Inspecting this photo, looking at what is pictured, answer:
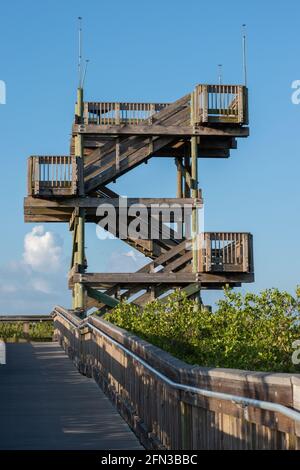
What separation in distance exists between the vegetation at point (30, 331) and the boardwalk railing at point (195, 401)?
65.9ft

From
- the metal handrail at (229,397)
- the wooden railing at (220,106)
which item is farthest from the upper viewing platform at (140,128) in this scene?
the metal handrail at (229,397)

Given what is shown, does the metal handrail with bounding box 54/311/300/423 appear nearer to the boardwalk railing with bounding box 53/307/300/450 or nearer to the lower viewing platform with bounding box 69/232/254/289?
the boardwalk railing with bounding box 53/307/300/450

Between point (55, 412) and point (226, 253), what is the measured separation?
66.3ft

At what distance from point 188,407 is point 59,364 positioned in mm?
14117

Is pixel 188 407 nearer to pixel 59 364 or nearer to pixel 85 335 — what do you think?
pixel 85 335

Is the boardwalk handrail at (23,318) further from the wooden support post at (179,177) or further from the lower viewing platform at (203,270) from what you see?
the wooden support post at (179,177)

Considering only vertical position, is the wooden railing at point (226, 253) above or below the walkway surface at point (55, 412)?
above

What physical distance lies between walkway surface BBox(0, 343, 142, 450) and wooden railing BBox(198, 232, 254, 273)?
480 inches

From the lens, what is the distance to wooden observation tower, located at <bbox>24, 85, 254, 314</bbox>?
34.4 metres

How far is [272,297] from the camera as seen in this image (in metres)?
22.7

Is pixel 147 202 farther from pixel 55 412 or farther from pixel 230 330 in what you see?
pixel 55 412

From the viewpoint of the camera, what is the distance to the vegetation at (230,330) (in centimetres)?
1812

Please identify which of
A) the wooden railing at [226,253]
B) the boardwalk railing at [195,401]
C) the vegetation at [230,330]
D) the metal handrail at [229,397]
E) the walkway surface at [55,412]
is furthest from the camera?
the wooden railing at [226,253]
